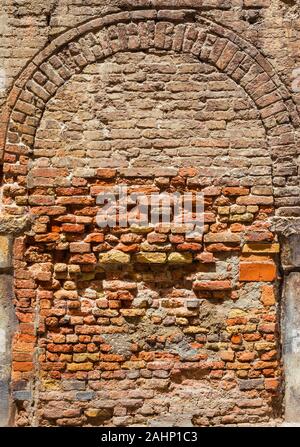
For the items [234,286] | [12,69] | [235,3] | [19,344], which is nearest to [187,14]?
[235,3]

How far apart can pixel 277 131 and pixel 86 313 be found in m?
2.17

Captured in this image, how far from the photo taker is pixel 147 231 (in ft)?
15.9

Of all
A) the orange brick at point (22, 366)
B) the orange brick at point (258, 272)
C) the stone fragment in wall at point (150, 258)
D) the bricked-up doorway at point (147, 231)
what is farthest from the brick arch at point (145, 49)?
the orange brick at point (22, 366)

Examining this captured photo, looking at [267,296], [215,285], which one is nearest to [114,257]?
[215,285]

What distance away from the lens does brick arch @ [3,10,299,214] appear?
4.85 meters

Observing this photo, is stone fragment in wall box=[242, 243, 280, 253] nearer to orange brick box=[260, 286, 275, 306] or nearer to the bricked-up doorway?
the bricked-up doorway

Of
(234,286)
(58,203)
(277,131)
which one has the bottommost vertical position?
(234,286)

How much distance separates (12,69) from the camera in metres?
4.88

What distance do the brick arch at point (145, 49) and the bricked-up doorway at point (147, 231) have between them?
1cm

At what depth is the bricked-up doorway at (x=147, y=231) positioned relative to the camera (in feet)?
15.8

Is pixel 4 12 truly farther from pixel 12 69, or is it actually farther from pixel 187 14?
pixel 187 14

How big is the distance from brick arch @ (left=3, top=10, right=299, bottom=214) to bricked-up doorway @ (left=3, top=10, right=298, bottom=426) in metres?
0.01

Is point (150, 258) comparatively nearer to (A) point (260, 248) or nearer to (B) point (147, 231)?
(B) point (147, 231)

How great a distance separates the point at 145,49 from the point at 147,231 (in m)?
1.51
